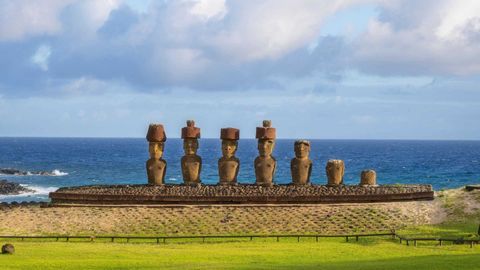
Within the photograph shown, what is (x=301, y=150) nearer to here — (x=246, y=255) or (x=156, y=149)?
(x=156, y=149)

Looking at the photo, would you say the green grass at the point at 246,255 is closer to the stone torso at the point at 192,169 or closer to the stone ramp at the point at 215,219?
the stone ramp at the point at 215,219

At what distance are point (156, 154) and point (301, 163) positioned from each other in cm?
737

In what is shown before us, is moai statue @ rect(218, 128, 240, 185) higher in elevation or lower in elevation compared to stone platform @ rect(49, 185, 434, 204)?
higher

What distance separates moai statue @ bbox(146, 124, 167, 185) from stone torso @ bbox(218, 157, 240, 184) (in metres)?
2.92

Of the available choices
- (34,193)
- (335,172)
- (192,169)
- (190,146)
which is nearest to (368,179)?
(335,172)

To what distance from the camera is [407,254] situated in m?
30.4

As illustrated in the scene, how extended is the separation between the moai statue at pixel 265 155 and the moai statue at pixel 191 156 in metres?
3.06

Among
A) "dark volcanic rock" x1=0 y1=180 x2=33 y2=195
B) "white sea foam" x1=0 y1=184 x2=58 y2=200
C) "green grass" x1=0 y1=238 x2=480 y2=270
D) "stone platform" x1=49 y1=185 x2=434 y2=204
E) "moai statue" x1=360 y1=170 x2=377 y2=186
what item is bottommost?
"white sea foam" x1=0 y1=184 x2=58 y2=200

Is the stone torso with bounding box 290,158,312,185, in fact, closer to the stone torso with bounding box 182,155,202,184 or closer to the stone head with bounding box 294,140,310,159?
the stone head with bounding box 294,140,310,159

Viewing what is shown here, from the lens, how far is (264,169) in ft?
145

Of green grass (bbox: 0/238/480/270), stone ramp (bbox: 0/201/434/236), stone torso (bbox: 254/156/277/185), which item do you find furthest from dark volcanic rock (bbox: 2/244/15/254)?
stone torso (bbox: 254/156/277/185)

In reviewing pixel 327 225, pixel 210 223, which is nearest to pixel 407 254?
pixel 327 225

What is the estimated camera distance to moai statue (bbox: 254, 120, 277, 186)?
43781mm

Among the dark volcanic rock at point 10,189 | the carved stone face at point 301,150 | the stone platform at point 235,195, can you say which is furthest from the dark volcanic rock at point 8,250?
the dark volcanic rock at point 10,189
